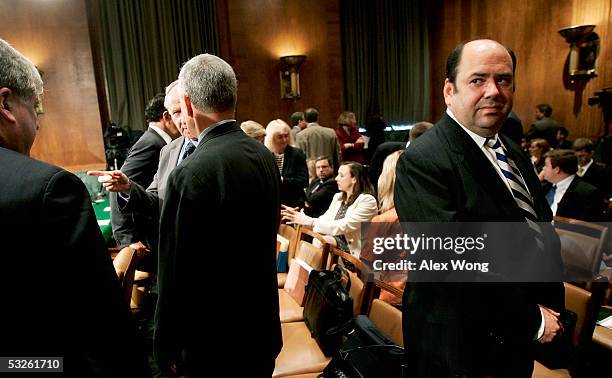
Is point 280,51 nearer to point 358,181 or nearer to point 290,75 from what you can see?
point 290,75

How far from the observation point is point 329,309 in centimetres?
214

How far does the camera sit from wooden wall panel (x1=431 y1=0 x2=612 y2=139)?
7.59 meters

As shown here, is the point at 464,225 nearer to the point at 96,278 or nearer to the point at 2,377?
the point at 96,278

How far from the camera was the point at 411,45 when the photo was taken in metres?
10.6

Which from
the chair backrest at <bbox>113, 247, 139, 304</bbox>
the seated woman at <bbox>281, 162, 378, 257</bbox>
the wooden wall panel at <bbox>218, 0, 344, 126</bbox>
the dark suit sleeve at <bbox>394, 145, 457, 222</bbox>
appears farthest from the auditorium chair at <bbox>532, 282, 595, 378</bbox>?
the wooden wall panel at <bbox>218, 0, 344, 126</bbox>

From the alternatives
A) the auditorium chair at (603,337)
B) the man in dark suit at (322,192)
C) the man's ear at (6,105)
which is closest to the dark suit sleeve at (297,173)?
the man in dark suit at (322,192)

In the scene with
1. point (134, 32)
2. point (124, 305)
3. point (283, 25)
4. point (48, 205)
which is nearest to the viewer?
point (48, 205)

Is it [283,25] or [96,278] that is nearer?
[96,278]

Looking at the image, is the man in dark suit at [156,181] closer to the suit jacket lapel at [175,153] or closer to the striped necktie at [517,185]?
the suit jacket lapel at [175,153]

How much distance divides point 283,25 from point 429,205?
8.35 metres

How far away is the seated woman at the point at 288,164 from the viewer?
446 centimetres

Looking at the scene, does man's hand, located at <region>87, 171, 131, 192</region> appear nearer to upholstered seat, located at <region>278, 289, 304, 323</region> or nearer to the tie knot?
upholstered seat, located at <region>278, 289, 304, 323</region>

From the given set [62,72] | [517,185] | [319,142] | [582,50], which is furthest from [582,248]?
[62,72]

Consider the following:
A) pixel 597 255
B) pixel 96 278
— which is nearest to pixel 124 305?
pixel 96 278
